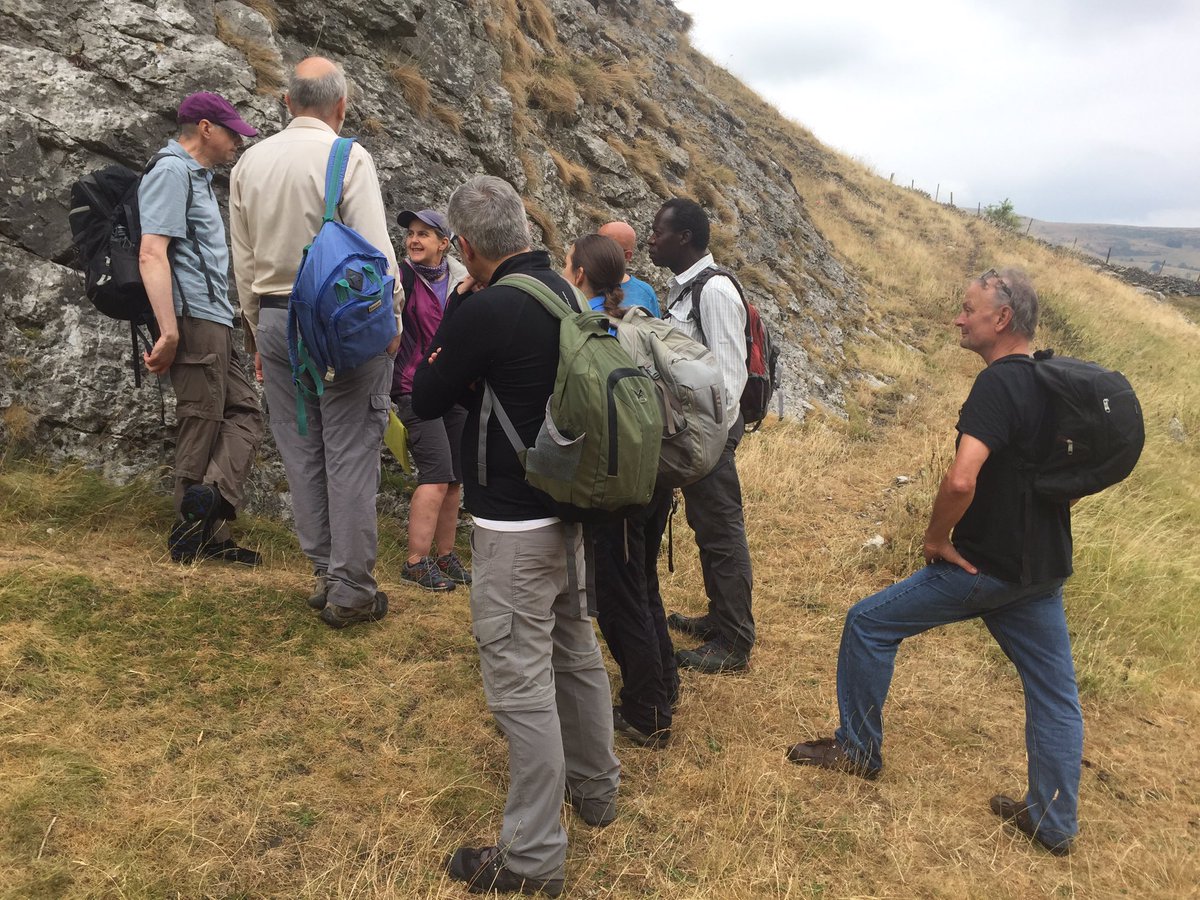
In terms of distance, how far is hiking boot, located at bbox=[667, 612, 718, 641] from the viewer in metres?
4.94

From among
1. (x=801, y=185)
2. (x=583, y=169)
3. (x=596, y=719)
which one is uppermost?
(x=801, y=185)

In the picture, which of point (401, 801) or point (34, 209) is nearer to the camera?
point (401, 801)

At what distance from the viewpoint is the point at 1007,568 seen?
10.6 ft

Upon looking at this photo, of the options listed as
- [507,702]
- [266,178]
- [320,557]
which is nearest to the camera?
[507,702]

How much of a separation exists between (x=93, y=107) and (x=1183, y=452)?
13.3m

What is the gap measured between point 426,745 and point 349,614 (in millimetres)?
932

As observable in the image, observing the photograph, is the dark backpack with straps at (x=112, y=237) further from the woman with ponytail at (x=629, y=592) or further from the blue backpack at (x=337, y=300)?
the woman with ponytail at (x=629, y=592)

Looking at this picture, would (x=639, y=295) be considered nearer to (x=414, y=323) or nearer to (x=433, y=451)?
(x=414, y=323)

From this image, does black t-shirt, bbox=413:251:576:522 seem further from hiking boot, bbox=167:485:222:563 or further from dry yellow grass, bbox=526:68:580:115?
dry yellow grass, bbox=526:68:580:115

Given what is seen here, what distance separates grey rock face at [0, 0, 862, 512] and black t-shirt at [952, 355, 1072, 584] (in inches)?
168

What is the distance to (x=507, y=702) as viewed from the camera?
8.73 ft

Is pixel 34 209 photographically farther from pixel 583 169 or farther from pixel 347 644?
pixel 583 169

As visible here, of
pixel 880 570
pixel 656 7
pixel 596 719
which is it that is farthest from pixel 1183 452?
pixel 656 7

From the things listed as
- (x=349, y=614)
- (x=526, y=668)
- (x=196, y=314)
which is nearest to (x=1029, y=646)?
(x=526, y=668)
